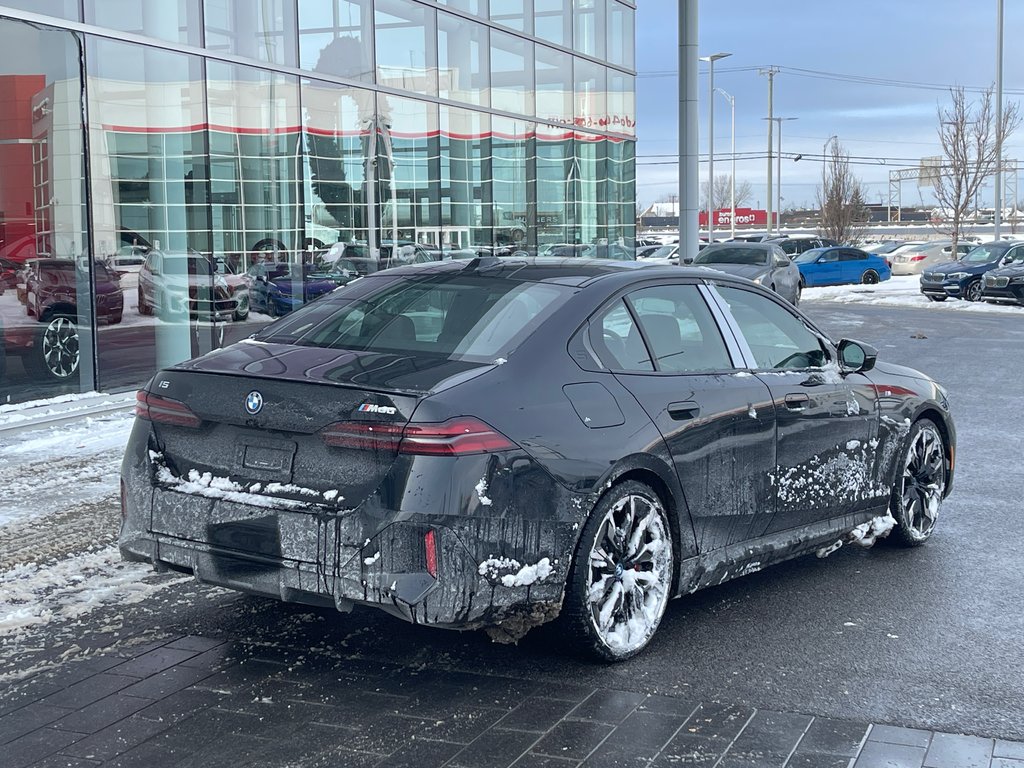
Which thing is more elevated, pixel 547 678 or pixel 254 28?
pixel 254 28

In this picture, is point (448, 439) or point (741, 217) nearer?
point (448, 439)

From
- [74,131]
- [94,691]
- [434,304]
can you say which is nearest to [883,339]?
[74,131]

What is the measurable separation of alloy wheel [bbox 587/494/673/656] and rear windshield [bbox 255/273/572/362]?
0.84 metres

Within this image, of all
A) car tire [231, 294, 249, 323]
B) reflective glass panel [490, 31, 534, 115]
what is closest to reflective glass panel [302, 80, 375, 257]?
car tire [231, 294, 249, 323]

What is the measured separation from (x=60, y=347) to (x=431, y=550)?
360 inches

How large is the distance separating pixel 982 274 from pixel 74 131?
999 inches

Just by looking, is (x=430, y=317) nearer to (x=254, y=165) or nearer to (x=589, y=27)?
(x=254, y=165)

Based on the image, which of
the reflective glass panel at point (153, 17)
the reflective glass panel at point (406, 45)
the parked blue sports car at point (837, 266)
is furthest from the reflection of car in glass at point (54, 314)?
the parked blue sports car at point (837, 266)

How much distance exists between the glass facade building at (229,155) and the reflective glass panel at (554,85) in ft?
0.24

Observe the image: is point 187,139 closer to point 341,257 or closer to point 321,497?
point 341,257

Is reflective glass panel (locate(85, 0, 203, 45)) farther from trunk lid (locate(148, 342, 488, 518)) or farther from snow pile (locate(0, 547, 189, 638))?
trunk lid (locate(148, 342, 488, 518))

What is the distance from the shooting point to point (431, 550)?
4180 mm

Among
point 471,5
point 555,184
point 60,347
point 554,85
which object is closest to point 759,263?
point 555,184

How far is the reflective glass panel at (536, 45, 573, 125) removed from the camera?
71.8ft
